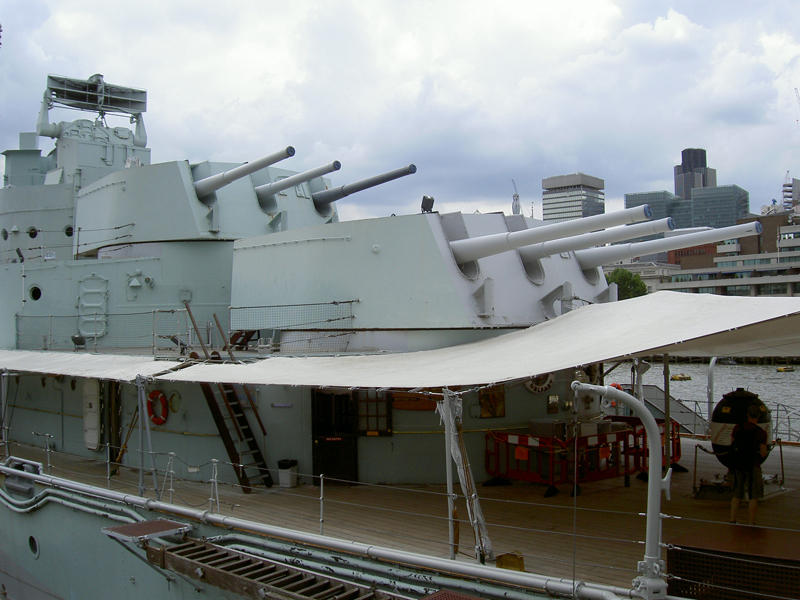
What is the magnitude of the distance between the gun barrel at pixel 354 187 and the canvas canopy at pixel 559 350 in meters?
4.42

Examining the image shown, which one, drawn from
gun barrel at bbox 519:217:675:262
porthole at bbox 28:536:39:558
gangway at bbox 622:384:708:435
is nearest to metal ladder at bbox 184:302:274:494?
porthole at bbox 28:536:39:558

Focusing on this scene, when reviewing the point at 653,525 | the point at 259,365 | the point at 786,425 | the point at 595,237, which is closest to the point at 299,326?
the point at 259,365

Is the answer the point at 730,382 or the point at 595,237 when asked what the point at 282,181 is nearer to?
the point at 595,237

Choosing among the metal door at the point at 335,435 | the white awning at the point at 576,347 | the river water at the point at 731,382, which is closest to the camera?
the white awning at the point at 576,347

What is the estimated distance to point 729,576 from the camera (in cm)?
493

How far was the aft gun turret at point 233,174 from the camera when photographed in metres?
11.4

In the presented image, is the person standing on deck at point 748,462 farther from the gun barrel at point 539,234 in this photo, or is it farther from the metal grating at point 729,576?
the gun barrel at point 539,234

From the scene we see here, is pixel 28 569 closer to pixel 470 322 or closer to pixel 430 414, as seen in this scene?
pixel 430 414

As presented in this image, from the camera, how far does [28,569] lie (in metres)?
10.7

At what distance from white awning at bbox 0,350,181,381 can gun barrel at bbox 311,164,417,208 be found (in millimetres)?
5326

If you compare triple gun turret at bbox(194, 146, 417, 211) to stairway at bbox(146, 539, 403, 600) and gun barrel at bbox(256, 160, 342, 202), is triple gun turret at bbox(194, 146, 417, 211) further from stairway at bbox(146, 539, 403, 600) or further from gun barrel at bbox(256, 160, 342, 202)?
stairway at bbox(146, 539, 403, 600)

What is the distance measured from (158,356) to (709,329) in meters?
7.85

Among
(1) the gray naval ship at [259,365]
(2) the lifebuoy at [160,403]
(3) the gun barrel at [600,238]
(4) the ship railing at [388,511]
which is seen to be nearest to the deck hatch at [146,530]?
(1) the gray naval ship at [259,365]

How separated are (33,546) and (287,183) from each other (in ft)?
24.3
